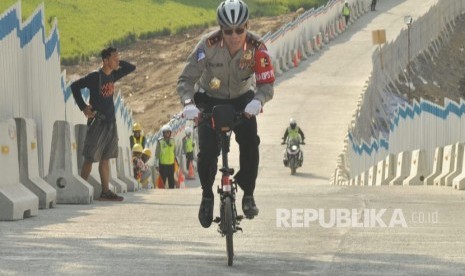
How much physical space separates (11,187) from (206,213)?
4073mm

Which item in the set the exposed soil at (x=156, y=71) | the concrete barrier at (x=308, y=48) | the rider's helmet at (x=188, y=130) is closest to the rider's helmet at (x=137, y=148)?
the rider's helmet at (x=188, y=130)

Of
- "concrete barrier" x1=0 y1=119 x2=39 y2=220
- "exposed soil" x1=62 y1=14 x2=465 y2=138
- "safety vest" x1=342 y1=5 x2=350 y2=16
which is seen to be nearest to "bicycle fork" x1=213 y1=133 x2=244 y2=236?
"concrete barrier" x1=0 y1=119 x2=39 y2=220

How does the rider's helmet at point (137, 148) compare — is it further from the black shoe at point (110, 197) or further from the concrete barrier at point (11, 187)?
the concrete barrier at point (11, 187)

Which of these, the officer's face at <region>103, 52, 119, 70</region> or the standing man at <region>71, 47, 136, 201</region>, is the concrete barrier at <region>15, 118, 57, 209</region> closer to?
the standing man at <region>71, 47, 136, 201</region>

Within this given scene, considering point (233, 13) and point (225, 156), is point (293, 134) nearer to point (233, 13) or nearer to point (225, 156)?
point (233, 13)

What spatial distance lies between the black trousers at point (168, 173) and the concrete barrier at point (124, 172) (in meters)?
8.09

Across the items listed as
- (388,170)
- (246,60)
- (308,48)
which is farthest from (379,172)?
(308,48)

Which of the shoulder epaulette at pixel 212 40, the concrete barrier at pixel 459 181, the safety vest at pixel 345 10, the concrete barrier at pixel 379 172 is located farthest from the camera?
the safety vest at pixel 345 10

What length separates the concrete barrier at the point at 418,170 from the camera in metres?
27.8

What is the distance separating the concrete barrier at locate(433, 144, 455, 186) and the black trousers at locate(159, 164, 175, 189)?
359 inches

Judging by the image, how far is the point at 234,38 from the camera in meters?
12.1

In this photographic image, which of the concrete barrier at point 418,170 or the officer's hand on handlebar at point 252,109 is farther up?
the officer's hand on handlebar at point 252,109

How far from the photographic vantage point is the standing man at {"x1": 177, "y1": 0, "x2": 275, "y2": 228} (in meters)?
12.1

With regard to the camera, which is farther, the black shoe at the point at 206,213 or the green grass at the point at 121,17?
the green grass at the point at 121,17
